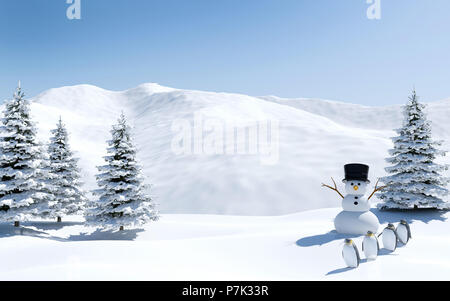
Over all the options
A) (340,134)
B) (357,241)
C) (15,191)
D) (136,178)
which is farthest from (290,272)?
(340,134)

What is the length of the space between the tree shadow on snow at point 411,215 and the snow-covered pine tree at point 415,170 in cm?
26

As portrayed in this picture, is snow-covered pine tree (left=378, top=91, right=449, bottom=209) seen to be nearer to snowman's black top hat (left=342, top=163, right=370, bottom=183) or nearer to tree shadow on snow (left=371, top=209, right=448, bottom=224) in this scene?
tree shadow on snow (left=371, top=209, right=448, bottom=224)

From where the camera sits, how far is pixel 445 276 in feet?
Answer: 20.0

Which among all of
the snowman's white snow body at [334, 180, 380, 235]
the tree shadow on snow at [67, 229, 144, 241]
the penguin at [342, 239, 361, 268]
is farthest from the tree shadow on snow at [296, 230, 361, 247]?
the tree shadow on snow at [67, 229, 144, 241]

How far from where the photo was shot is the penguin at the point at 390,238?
783 centimetres

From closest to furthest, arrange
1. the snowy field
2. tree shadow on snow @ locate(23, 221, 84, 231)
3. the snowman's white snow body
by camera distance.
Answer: the snowy field
the snowman's white snow body
tree shadow on snow @ locate(23, 221, 84, 231)

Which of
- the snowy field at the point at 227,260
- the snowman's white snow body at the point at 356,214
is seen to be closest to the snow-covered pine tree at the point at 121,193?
the snowy field at the point at 227,260

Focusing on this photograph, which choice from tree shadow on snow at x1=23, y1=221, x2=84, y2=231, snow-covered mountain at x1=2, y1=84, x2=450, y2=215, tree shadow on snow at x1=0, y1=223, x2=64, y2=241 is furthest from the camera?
snow-covered mountain at x1=2, y1=84, x2=450, y2=215

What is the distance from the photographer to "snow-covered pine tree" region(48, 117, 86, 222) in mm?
17656

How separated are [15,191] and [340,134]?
27024 mm

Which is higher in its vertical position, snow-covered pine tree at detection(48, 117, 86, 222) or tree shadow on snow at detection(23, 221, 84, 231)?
snow-covered pine tree at detection(48, 117, 86, 222)

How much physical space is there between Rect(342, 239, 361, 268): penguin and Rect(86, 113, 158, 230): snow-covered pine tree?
10.4 m

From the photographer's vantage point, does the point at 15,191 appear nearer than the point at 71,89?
Yes
